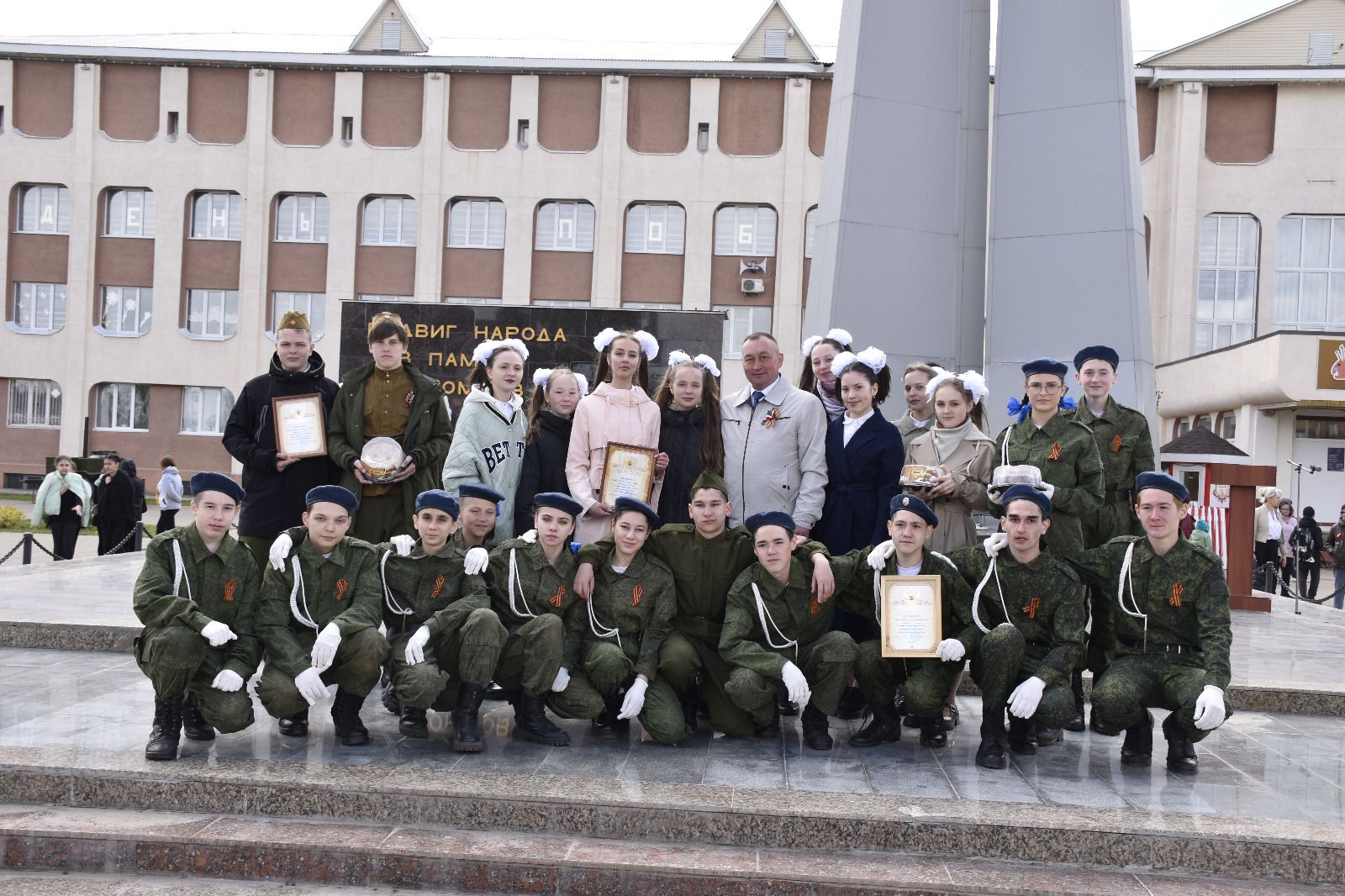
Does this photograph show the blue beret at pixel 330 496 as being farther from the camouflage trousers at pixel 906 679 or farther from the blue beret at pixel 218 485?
the camouflage trousers at pixel 906 679

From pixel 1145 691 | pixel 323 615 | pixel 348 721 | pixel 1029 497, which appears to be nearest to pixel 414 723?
pixel 348 721

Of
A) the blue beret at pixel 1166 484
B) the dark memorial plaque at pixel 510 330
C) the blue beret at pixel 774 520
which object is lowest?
the blue beret at pixel 774 520

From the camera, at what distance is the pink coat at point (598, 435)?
22.0 ft

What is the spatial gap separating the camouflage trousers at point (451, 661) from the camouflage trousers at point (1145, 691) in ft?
9.37

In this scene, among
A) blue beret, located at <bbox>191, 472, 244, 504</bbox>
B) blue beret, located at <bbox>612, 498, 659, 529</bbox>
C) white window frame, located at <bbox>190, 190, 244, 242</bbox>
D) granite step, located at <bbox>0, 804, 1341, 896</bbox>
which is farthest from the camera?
white window frame, located at <bbox>190, 190, 244, 242</bbox>

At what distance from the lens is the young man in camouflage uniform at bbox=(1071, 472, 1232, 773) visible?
5.57m

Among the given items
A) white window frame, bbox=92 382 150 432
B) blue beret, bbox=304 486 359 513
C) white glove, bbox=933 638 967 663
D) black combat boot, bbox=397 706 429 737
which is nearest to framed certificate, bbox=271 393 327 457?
blue beret, bbox=304 486 359 513

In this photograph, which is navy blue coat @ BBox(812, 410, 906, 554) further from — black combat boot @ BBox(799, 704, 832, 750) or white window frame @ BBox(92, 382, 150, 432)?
white window frame @ BBox(92, 382, 150, 432)

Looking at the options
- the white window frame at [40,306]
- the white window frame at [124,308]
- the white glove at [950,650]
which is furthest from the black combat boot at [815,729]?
the white window frame at [40,306]

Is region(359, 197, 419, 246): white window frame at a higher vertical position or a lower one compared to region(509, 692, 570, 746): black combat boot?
higher

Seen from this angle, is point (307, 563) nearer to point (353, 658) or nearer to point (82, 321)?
point (353, 658)

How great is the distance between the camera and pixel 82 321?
123 ft

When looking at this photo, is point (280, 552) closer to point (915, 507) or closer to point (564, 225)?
point (915, 507)

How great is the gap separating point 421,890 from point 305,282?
116 feet
